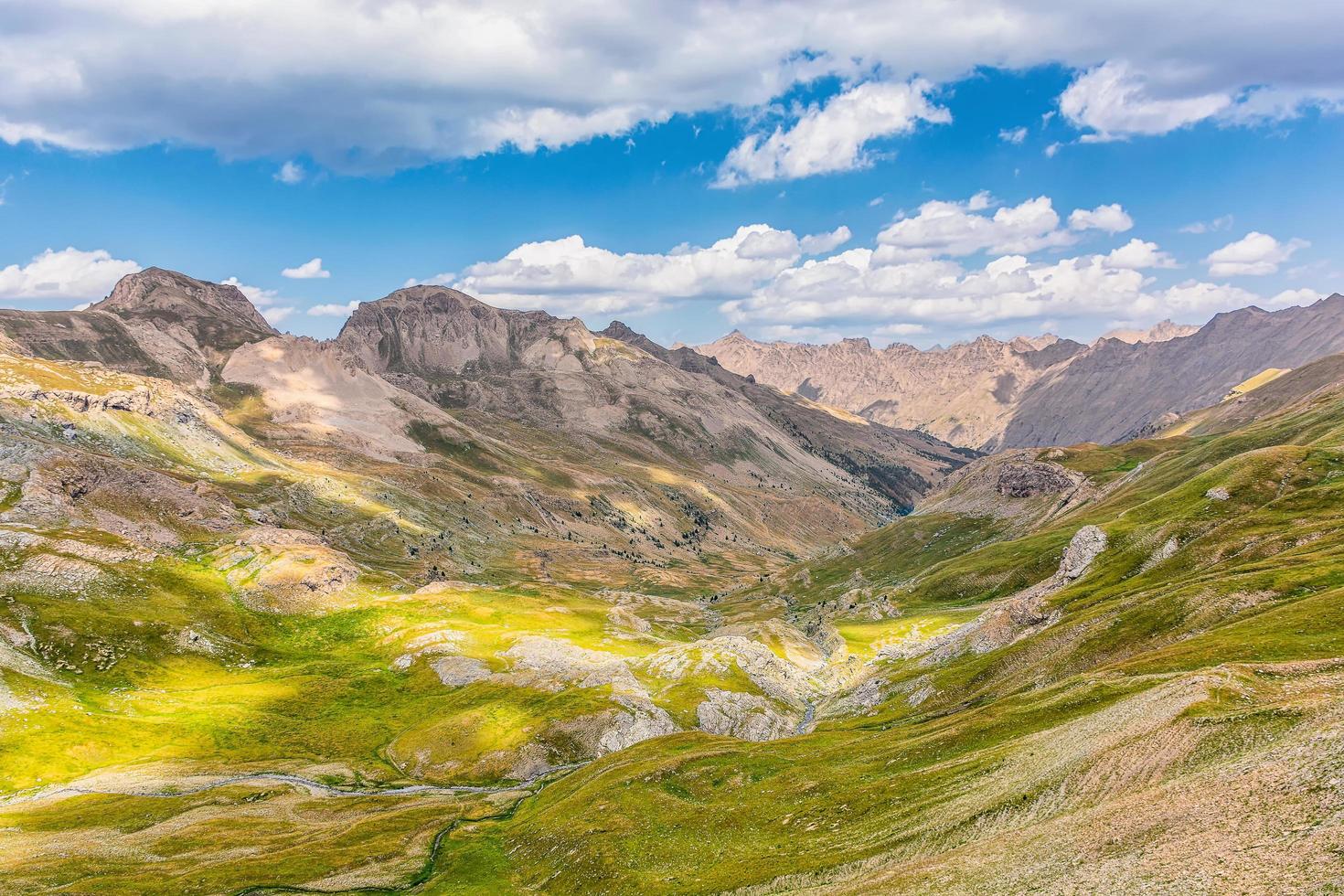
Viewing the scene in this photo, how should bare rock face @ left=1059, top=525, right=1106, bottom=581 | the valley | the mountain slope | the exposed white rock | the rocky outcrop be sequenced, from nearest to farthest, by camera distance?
the mountain slope
the valley
the rocky outcrop
bare rock face @ left=1059, top=525, right=1106, bottom=581
the exposed white rock

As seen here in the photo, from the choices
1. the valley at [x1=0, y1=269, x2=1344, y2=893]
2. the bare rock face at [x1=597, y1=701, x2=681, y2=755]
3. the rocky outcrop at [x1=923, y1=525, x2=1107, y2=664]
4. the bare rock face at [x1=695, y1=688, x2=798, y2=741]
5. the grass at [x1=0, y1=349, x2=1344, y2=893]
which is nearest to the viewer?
the grass at [x1=0, y1=349, x2=1344, y2=893]

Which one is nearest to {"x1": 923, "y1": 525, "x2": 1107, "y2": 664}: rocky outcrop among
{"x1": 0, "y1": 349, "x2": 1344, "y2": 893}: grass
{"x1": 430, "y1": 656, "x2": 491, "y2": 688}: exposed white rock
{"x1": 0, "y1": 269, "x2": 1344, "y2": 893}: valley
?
{"x1": 0, "y1": 269, "x2": 1344, "y2": 893}: valley

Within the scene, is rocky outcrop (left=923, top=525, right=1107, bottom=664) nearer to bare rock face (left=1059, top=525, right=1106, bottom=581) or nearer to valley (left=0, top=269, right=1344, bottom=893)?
bare rock face (left=1059, top=525, right=1106, bottom=581)

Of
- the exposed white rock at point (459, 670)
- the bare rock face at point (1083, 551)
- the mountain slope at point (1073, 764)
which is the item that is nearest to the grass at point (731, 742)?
the mountain slope at point (1073, 764)

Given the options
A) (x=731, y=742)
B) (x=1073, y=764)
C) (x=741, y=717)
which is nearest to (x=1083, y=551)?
(x=741, y=717)

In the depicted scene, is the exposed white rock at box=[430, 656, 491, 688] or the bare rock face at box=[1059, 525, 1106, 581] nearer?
the bare rock face at box=[1059, 525, 1106, 581]

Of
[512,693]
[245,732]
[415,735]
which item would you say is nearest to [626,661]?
[512,693]

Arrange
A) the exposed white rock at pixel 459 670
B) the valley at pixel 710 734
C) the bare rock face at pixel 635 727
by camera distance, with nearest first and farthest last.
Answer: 1. the valley at pixel 710 734
2. the bare rock face at pixel 635 727
3. the exposed white rock at pixel 459 670

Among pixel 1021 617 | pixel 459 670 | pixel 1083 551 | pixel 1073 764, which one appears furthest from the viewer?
pixel 459 670

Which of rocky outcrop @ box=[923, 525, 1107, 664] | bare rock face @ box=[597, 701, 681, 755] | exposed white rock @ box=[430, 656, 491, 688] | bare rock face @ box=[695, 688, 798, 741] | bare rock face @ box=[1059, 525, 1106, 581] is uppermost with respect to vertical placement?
bare rock face @ box=[1059, 525, 1106, 581]

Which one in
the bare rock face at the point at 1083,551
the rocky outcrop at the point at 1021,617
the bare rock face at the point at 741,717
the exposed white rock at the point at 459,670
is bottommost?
the bare rock face at the point at 741,717

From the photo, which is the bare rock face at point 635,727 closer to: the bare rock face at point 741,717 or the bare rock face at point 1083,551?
the bare rock face at point 741,717

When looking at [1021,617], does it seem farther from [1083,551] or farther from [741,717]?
[741,717]

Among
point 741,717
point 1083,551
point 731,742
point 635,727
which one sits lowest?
point 741,717
